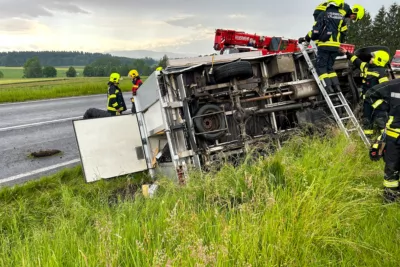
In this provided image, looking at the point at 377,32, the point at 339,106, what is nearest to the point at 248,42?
the point at 339,106

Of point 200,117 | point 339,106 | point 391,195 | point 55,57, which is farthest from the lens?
point 55,57

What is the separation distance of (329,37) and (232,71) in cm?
207

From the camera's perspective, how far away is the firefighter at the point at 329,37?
5.55 meters

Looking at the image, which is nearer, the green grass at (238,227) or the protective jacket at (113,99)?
the green grass at (238,227)

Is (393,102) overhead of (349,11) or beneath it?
beneath

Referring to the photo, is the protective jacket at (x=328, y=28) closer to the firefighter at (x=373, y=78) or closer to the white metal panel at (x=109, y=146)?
the firefighter at (x=373, y=78)

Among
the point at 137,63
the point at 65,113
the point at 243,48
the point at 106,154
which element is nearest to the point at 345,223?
the point at 106,154

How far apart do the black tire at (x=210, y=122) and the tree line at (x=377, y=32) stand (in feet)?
174

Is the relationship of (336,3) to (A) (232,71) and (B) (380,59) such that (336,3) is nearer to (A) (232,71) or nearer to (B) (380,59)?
(B) (380,59)

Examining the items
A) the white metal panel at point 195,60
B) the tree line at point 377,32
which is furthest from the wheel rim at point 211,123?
the tree line at point 377,32

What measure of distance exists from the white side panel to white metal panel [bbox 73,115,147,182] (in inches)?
9.3

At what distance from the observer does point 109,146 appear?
5.13m

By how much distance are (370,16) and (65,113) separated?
187 feet

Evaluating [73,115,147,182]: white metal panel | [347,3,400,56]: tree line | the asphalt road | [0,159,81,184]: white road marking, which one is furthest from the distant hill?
[73,115,147,182]: white metal panel
